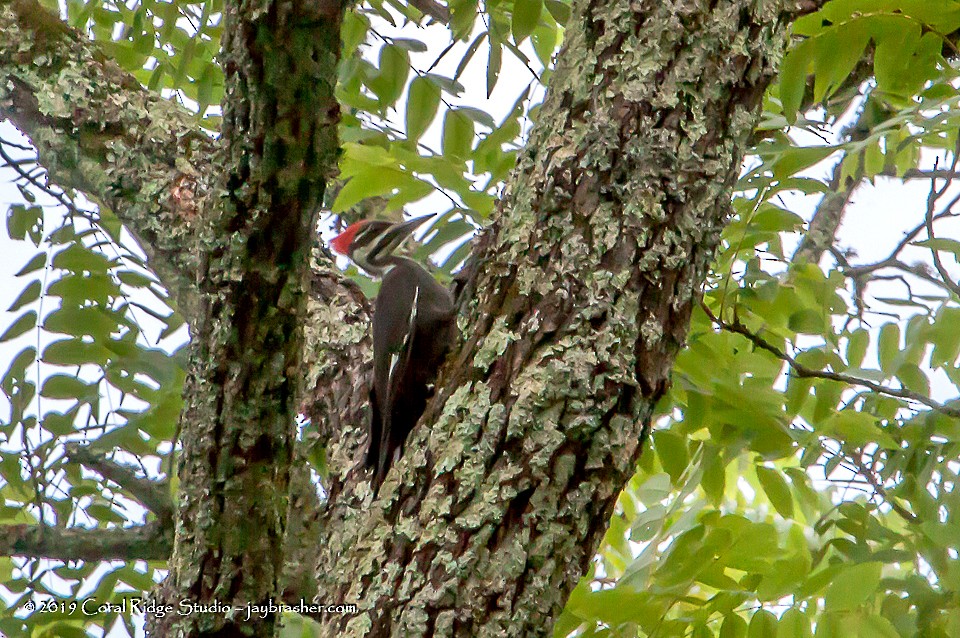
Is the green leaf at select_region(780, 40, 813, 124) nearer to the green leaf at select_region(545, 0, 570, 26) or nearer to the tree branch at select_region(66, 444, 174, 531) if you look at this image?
Answer: the green leaf at select_region(545, 0, 570, 26)

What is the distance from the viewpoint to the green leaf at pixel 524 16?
6.40 ft

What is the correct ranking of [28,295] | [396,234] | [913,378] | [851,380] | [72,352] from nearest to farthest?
[851,380]
[913,378]
[72,352]
[28,295]
[396,234]

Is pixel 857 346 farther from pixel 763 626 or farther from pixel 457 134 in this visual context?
pixel 457 134

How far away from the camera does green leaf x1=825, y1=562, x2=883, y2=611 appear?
5.23ft

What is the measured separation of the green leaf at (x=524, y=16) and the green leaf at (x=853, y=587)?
1228 mm

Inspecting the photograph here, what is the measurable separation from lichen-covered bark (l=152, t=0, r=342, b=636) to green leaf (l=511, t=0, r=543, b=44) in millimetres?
726

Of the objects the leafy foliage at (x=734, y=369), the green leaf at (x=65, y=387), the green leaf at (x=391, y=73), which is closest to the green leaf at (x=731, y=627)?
the leafy foliage at (x=734, y=369)

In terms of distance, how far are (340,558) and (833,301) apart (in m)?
1.13

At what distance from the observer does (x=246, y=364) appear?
1464 mm

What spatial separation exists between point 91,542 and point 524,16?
4.88 feet

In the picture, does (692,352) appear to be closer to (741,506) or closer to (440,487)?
(440,487)

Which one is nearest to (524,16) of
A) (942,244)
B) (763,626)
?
(942,244)

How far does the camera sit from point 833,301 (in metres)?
1.96

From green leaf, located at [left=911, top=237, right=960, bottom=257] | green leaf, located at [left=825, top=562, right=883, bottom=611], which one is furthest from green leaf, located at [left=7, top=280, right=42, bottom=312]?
green leaf, located at [left=911, top=237, right=960, bottom=257]
